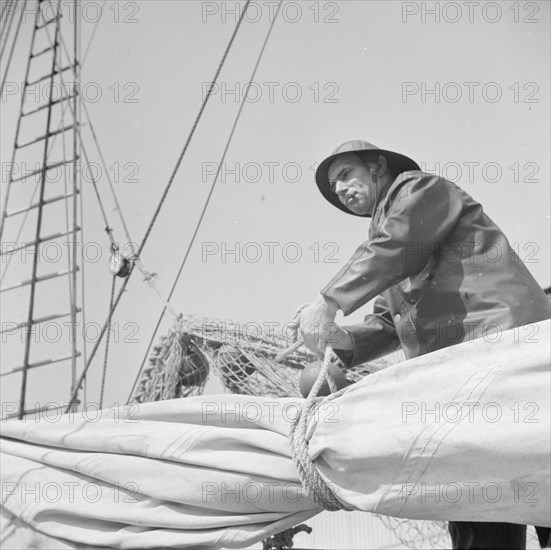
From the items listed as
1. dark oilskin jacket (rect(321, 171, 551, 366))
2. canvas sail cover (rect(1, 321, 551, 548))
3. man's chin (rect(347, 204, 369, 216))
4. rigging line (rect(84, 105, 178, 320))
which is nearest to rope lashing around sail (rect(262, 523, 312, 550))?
canvas sail cover (rect(1, 321, 551, 548))

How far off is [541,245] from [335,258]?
1.02 metres

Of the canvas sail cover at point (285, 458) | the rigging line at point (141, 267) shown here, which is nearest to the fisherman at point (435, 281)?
the canvas sail cover at point (285, 458)

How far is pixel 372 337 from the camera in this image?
60.1 inches

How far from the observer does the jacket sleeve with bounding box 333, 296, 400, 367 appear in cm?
150

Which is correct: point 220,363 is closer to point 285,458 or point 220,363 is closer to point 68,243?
point 68,243

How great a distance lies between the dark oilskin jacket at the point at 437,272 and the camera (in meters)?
1.24

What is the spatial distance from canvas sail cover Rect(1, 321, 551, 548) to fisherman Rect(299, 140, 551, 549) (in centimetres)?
18

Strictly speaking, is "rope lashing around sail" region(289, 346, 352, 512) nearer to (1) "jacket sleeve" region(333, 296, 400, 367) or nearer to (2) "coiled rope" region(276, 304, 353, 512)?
(2) "coiled rope" region(276, 304, 353, 512)

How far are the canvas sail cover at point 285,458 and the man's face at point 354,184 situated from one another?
1.48 ft

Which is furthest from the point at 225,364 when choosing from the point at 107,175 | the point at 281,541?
the point at 281,541

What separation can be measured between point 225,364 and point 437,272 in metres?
2.74

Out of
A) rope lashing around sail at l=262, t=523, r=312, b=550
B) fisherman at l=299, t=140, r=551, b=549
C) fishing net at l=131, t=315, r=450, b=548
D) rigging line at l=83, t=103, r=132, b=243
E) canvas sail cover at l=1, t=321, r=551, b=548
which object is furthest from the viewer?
rigging line at l=83, t=103, r=132, b=243

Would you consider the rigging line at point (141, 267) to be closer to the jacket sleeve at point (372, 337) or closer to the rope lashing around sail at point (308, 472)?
the jacket sleeve at point (372, 337)

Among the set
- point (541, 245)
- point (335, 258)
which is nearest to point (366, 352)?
point (335, 258)
